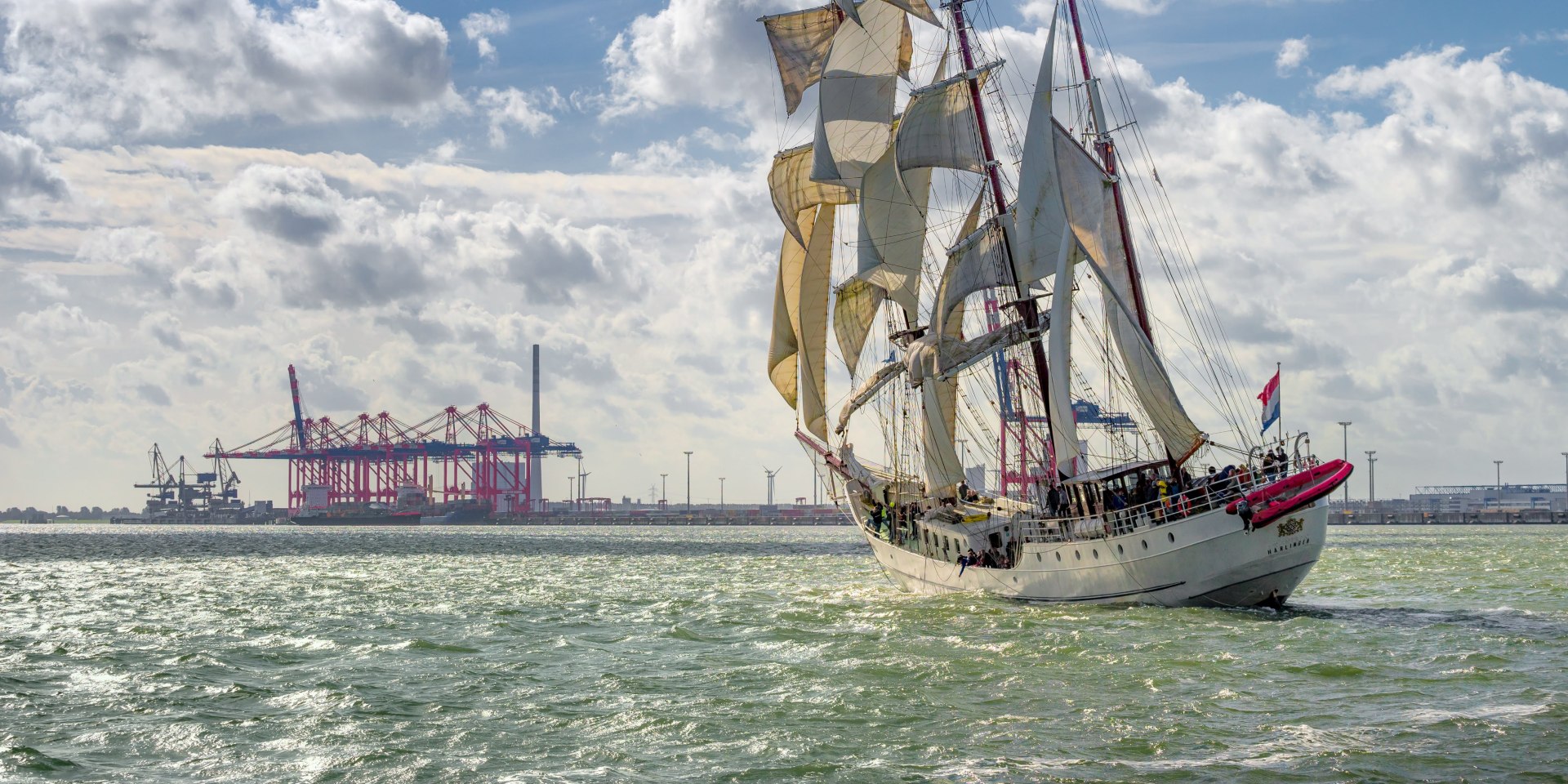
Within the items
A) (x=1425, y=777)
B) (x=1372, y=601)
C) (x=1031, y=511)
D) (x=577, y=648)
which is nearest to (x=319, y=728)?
(x=577, y=648)

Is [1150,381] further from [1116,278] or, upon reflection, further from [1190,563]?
[1190,563]

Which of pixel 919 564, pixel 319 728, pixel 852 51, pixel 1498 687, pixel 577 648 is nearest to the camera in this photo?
pixel 319 728

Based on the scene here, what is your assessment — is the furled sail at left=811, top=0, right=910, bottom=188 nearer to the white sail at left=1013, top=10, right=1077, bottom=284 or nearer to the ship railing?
the white sail at left=1013, top=10, right=1077, bottom=284

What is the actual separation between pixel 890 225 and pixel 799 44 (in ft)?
38.4

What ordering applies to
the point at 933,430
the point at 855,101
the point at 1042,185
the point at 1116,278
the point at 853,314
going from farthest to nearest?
1. the point at 853,314
2. the point at 855,101
3. the point at 933,430
4. the point at 1116,278
5. the point at 1042,185

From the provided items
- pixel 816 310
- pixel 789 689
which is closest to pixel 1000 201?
pixel 816 310

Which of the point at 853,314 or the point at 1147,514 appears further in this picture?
the point at 853,314

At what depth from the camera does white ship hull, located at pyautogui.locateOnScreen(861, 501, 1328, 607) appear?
30.3 meters

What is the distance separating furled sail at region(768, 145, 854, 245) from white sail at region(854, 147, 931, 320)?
549 cm

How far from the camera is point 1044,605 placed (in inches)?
1350

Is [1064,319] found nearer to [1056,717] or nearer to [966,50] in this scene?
[966,50]

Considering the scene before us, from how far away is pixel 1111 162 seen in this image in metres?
38.4

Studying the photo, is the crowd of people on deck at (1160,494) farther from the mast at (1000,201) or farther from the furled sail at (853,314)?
the furled sail at (853,314)

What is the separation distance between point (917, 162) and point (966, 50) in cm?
367
